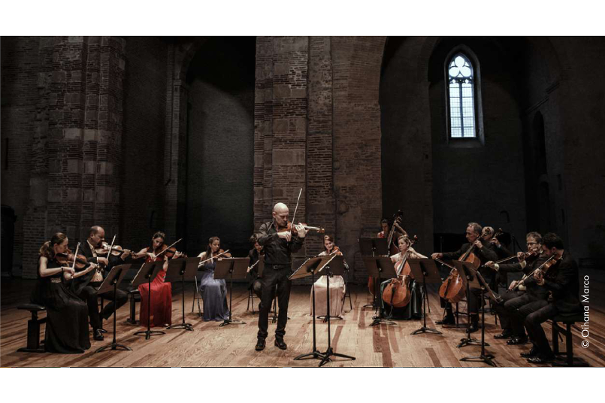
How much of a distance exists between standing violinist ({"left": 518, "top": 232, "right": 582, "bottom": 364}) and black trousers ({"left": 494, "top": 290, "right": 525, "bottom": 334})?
61 cm

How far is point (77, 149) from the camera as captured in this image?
12.2m

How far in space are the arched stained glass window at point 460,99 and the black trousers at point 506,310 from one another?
1291 centimetres

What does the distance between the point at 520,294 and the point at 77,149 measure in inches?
448

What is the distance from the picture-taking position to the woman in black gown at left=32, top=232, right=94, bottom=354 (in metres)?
5.35

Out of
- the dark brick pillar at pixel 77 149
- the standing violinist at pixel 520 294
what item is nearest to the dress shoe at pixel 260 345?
the standing violinist at pixel 520 294

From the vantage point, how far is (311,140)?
38.0 ft

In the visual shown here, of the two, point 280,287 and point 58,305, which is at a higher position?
point 280,287

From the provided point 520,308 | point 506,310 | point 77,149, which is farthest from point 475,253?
point 77,149

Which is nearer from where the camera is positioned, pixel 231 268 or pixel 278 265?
pixel 278 265

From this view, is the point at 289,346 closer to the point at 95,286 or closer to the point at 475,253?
the point at 95,286

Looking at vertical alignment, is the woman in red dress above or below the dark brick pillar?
below

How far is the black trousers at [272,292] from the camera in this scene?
552 centimetres

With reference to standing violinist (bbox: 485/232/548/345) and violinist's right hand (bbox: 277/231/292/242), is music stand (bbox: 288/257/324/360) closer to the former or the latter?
violinist's right hand (bbox: 277/231/292/242)

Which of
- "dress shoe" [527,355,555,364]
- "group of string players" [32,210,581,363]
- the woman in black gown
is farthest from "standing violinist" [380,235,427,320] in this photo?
the woman in black gown
